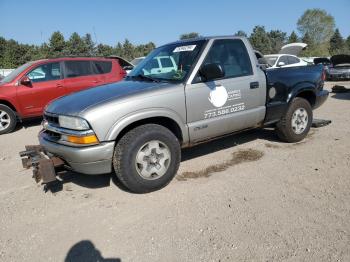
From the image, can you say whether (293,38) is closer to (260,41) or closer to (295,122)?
(260,41)

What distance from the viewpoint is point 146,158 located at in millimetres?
3982

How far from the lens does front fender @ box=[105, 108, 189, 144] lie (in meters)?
3.72

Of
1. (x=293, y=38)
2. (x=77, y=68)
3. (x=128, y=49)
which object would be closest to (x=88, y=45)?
(x=128, y=49)

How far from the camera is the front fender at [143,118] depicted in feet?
12.2

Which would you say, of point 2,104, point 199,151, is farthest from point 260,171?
point 2,104

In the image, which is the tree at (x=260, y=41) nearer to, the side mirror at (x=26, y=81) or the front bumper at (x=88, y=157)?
the side mirror at (x=26, y=81)

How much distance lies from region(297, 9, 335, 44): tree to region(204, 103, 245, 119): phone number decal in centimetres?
8267

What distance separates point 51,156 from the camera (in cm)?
402

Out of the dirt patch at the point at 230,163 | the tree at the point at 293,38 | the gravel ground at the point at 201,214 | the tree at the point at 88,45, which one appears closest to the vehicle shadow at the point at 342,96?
the gravel ground at the point at 201,214

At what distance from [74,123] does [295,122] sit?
12.5ft

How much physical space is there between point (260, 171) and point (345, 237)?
1734 millimetres

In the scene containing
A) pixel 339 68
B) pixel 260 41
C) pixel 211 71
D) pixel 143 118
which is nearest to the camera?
pixel 143 118

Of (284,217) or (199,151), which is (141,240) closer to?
(284,217)

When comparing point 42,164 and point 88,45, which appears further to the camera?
point 88,45
